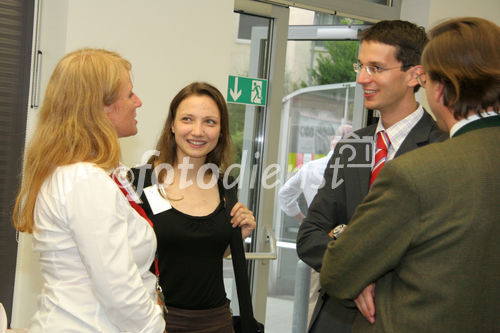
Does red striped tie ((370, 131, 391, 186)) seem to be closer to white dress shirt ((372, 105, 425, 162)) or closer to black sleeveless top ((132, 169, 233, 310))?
white dress shirt ((372, 105, 425, 162))

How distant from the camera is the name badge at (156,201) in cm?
210

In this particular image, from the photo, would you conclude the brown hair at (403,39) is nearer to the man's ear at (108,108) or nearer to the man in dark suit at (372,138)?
the man in dark suit at (372,138)

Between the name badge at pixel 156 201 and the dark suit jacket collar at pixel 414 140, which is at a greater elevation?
the dark suit jacket collar at pixel 414 140

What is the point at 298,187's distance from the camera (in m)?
4.06

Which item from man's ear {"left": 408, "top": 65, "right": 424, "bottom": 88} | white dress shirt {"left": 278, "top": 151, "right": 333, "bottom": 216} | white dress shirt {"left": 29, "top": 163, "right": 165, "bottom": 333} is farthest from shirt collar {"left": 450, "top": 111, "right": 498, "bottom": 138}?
white dress shirt {"left": 278, "top": 151, "right": 333, "bottom": 216}

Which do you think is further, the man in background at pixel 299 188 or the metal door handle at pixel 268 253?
the man in background at pixel 299 188

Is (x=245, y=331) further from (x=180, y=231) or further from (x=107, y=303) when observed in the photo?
(x=107, y=303)

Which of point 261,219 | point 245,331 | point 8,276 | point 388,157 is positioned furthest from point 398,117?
point 8,276

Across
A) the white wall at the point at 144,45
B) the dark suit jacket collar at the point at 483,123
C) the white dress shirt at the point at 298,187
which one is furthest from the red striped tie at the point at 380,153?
the white dress shirt at the point at 298,187

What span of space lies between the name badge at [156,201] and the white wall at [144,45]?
0.88 m

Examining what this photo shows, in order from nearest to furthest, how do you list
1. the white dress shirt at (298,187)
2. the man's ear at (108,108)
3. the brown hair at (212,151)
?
the man's ear at (108,108) < the brown hair at (212,151) < the white dress shirt at (298,187)

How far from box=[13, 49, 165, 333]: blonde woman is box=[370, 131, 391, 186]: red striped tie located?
875mm

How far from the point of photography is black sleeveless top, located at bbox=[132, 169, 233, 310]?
6.79ft

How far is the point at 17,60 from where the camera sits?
9.43 feet
